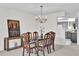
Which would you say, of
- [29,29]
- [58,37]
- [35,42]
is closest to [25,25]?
[29,29]

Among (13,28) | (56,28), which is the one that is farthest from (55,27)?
(13,28)

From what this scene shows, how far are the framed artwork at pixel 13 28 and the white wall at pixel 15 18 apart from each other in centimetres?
20

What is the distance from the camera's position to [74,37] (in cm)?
920

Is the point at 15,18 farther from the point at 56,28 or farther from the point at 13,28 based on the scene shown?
the point at 56,28

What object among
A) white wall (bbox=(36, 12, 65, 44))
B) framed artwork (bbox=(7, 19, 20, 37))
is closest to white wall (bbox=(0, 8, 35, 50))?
framed artwork (bbox=(7, 19, 20, 37))

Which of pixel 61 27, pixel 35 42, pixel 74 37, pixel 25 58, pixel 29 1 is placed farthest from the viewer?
pixel 74 37

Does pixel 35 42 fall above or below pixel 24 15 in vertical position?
below

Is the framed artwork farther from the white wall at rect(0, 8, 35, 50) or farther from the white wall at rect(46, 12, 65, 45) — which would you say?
the white wall at rect(46, 12, 65, 45)

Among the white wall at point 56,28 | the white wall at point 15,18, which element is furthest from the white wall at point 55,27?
the white wall at point 15,18

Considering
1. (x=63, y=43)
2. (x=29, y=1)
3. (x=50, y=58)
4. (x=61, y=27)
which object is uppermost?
(x=29, y=1)

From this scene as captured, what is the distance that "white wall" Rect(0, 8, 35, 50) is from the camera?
620 centimetres

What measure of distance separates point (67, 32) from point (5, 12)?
4.99 metres

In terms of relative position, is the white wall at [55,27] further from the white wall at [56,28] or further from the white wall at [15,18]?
the white wall at [15,18]

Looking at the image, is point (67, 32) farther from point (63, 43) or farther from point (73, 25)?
point (63, 43)
